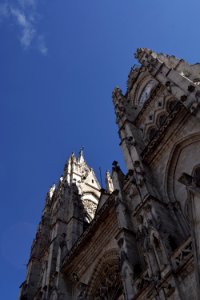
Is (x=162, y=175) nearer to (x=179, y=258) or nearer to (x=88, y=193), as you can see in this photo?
(x=179, y=258)

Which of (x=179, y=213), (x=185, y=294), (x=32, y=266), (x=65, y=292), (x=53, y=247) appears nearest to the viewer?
(x=185, y=294)

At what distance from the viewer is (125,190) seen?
14.3 meters

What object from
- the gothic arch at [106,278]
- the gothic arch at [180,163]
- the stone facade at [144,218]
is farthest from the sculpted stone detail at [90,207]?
the gothic arch at [180,163]

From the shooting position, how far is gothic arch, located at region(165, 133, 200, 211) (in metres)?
11.9

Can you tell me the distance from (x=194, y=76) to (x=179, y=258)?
34.8 ft

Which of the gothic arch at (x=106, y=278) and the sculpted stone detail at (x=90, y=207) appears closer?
the gothic arch at (x=106, y=278)

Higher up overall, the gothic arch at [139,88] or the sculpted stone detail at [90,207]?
the gothic arch at [139,88]

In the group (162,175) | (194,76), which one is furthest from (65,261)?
(194,76)

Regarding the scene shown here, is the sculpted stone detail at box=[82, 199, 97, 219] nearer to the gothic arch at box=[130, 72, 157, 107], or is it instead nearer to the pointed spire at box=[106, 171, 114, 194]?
the pointed spire at box=[106, 171, 114, 194]

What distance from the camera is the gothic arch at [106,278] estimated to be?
13459 mm

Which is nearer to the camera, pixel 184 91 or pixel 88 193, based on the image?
pixel 184 91

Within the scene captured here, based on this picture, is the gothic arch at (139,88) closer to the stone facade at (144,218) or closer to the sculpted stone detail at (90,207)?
the stone facade at (144,218)

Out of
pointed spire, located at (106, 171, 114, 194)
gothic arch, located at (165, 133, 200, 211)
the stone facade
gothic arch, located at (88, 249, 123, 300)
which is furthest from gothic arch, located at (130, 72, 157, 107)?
gothic arch, located at (88, 249, 123, 300)

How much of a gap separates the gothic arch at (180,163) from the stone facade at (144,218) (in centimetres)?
4
